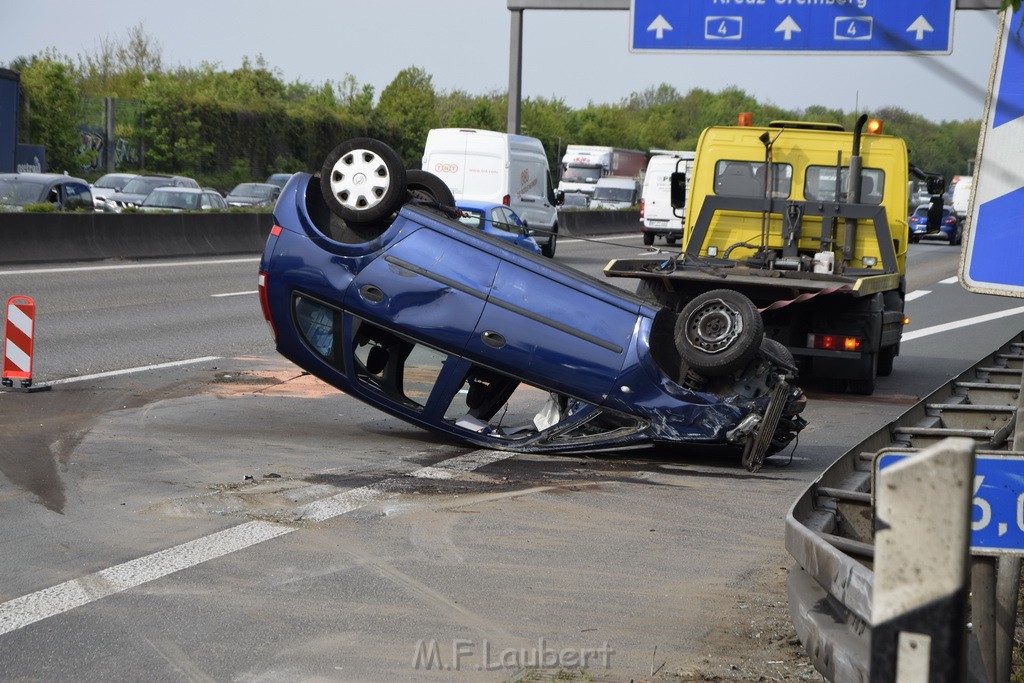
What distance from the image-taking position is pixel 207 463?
8.41 m

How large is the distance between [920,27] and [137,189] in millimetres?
22467

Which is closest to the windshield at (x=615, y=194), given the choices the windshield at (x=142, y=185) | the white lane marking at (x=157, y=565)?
the windshield at (x=142, y=185)

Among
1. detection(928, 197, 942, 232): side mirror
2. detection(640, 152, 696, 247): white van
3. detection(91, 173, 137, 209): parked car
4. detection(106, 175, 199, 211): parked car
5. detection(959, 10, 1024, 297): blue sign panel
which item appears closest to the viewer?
detection(959, 10, 1024, 297): blue sign panel

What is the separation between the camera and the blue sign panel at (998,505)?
116 inches

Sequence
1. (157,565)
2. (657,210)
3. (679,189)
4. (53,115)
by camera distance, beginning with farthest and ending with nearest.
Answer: (53,115) < (657,210) < (679,189) < (157,565)

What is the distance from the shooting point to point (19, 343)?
1112 cm

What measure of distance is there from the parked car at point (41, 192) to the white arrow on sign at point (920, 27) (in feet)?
50.9

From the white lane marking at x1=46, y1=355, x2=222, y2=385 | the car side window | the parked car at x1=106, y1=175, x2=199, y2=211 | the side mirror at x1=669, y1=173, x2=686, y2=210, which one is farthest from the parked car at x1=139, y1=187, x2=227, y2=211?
the white lane marking at x1=46, y1=355, x2=222, y2=385

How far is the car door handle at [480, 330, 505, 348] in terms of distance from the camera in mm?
8828

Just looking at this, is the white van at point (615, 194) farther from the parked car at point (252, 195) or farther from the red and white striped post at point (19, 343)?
the red and white striped post at point (19, 343)

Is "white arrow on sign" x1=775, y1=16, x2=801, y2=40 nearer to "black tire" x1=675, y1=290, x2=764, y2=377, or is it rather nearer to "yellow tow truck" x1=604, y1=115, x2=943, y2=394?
"yellow tow truck" x1=604, y1=115, x2=943, y2=394

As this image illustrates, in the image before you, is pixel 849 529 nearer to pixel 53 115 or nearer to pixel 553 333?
pixel 553 333

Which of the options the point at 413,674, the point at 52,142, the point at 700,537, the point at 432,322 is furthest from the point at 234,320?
the point at 52,142

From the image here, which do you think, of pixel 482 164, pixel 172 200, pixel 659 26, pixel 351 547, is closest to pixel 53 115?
pixel 172 200
